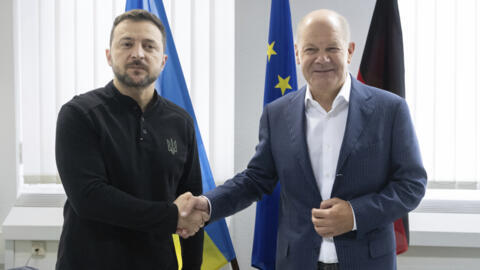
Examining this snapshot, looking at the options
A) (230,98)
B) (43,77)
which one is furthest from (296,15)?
(43,77)

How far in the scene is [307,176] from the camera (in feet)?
5.17

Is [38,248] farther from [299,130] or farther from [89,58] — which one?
[299,130]

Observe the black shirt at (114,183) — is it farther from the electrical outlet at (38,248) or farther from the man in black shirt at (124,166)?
the electrical outlet at (38,248)

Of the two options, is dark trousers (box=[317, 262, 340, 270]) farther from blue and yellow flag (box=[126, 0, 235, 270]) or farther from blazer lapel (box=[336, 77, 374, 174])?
blue and yellow flag (box=[126, 0, 235, 270])

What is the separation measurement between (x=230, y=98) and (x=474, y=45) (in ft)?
5.38

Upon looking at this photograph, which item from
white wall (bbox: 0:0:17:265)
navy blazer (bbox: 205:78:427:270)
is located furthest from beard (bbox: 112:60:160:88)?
white wall (bbox: 0:0:17:265)

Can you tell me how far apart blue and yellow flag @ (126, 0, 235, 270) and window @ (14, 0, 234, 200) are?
14.3 inches

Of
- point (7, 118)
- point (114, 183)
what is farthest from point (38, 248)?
point (114, 183)

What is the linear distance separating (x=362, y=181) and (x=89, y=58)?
2139 millimetres

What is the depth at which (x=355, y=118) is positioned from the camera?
157 cm

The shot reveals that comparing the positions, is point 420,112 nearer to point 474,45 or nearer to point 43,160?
point 474,45

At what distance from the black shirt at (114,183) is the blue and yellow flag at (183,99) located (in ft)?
2.97

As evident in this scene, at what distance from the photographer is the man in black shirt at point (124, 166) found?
150 centimetres

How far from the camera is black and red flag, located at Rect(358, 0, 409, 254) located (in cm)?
239
